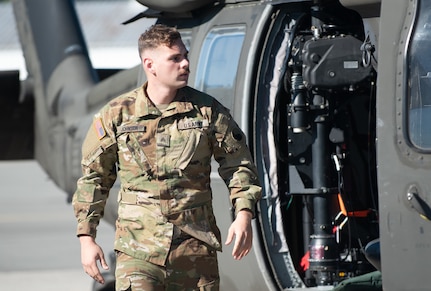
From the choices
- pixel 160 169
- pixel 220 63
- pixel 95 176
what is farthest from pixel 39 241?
pixel 160 169

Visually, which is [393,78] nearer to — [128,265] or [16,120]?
[128,265]

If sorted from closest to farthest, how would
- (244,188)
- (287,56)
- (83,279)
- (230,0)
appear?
(244,188) < (287,56) < (230,0) < (83,279)

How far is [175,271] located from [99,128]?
73cm

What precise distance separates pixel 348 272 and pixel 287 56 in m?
1.31

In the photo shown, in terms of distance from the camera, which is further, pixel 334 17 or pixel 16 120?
pixel 16 120

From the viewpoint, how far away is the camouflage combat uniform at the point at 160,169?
5023 mm

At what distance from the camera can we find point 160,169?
Answer: 199 inches

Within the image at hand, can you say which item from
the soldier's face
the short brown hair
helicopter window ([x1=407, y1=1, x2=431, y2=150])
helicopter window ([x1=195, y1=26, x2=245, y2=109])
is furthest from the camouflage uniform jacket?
helicopter window ([x1=195, y1=26, x2=245, y2=109])

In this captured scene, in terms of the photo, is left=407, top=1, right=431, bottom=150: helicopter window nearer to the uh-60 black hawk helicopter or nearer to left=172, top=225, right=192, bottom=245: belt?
the uh-60 black hawk helicopter

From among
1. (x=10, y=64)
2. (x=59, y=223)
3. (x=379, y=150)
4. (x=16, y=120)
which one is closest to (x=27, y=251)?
(x=16, y=120)

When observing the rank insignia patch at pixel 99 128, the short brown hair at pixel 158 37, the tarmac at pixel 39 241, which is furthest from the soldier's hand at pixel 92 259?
the tarmac at pixel 39 241

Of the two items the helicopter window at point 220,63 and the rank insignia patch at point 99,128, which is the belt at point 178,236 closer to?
the rank insignia patch at point 99,128

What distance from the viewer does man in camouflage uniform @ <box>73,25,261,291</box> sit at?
197 inches

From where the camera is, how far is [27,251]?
A: 14000mm
